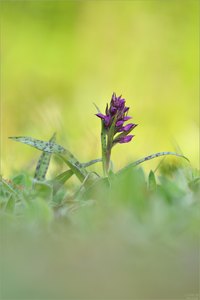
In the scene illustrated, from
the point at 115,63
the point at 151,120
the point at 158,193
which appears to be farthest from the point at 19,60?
the point at 158,193

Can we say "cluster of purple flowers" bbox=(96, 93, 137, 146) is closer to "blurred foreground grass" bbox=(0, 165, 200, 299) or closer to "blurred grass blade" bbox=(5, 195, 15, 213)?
"blurred foreground grass" bbox=(0, 165, 200, 299)

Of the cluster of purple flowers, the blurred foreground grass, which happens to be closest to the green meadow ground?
the blurred foreground grass

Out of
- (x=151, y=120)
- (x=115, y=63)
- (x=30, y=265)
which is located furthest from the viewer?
(x=115, y=63)

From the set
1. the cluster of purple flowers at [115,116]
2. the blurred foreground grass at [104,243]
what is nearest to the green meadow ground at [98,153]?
the blurred foreground grass at [104,243]

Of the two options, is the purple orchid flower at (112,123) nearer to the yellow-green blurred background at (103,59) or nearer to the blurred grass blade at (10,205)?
the blurred grass blade at (10,205)

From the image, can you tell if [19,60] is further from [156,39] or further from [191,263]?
[191,263]

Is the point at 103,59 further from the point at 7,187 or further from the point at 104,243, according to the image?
the point at 104,243

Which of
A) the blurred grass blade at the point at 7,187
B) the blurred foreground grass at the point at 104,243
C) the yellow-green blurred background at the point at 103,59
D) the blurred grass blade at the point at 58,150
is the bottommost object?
the blurred foreground grass at the point at 104,243

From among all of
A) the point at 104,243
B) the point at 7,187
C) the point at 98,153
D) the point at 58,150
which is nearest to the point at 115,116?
the point at 58,150
